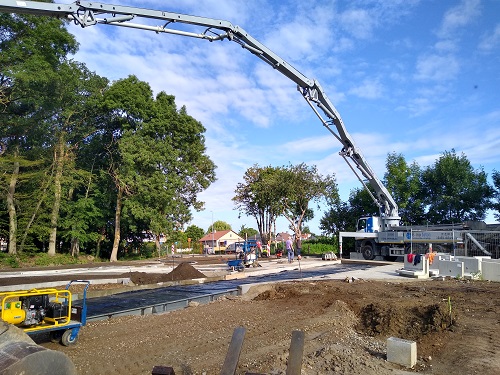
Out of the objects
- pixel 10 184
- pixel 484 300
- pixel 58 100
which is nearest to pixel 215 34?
pixel 484 300

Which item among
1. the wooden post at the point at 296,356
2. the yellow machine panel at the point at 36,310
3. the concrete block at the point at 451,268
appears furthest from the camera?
the concrete block at the point at 451,268

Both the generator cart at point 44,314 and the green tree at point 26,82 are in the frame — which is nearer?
the generator cart at point 44,314

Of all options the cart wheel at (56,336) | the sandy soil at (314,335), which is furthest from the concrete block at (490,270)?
the cart wheel at (56,336)

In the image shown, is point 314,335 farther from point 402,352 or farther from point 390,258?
point 390,258

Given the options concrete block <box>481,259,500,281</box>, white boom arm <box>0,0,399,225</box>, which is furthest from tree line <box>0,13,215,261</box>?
concrete block <box>481,259,500,281</box>

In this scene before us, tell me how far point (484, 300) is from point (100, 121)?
3972cm

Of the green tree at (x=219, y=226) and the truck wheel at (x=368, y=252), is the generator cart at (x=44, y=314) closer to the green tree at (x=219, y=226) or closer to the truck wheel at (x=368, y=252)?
the truck wheel at (x=368, y=252)

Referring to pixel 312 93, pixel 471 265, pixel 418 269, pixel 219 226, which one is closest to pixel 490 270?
pixel 471 265

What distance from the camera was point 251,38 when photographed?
15688mm

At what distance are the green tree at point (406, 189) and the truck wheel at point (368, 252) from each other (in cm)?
1471

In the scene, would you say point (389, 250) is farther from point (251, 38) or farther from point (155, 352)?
point (155, 352)

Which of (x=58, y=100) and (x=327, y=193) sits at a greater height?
(x=58, y=100)

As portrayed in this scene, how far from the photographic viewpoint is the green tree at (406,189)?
42594 millimetres

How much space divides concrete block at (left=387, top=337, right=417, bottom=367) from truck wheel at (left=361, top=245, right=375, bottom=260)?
2296 centimetres
